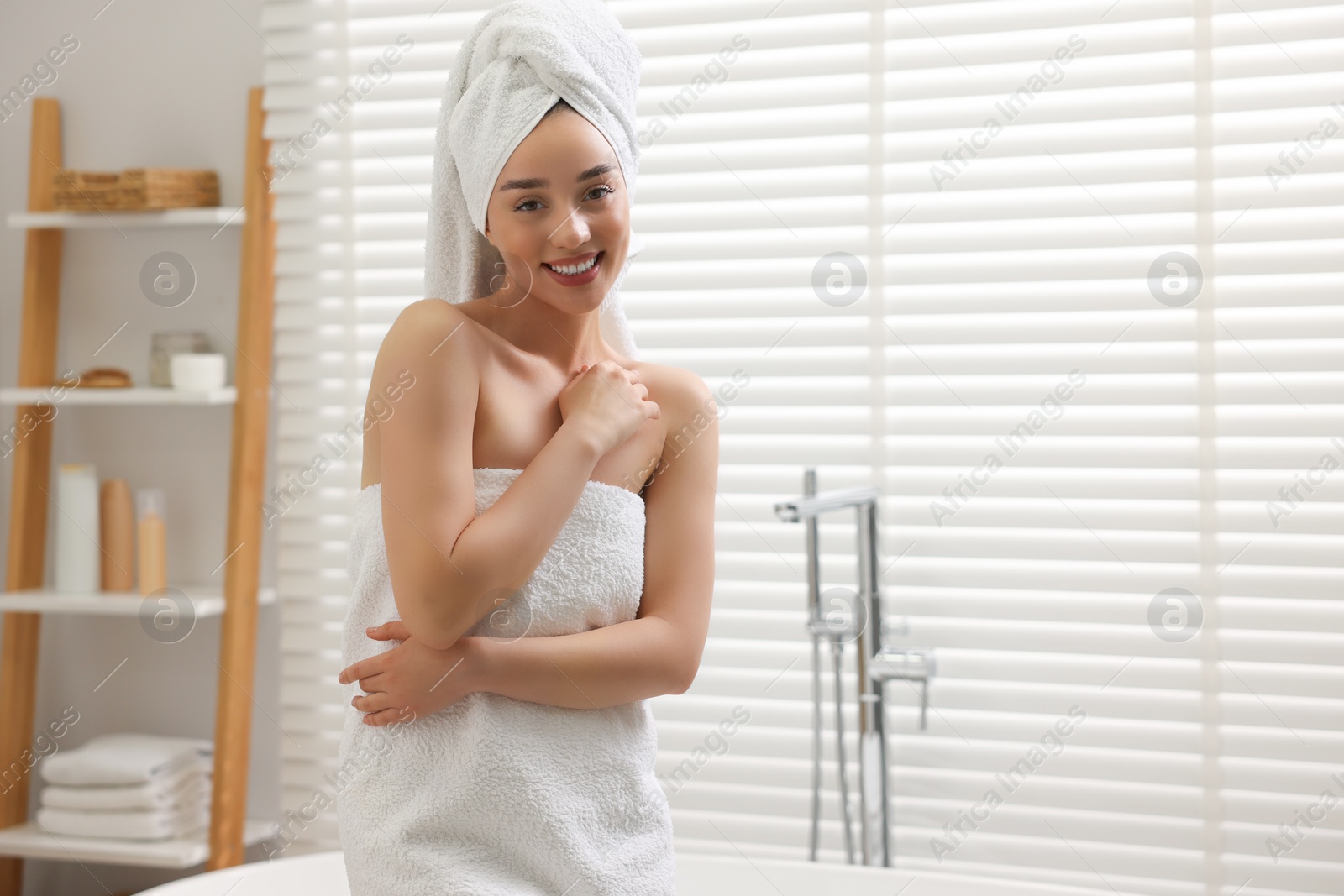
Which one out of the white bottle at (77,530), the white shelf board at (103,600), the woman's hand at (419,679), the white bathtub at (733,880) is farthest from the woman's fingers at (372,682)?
the white bottle at (77,530)

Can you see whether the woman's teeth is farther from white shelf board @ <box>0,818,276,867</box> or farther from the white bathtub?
white shelf board @ <box>0,818,276,867</box>

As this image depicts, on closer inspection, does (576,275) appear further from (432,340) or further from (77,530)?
(77,530)

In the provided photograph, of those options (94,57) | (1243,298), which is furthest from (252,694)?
(1243,298)

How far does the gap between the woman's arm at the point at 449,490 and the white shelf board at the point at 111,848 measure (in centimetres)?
139

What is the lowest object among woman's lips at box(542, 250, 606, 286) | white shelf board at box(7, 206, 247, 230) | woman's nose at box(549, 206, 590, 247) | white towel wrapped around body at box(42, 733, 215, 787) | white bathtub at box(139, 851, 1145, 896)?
white bathtub at box(139, 851, 1145, 896)

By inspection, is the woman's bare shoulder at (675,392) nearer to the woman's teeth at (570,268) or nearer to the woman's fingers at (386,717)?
the woman's teeth at (570,268)

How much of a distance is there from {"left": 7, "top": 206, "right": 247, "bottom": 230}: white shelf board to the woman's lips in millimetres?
1309

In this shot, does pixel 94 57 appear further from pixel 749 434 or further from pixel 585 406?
pixel 585 406

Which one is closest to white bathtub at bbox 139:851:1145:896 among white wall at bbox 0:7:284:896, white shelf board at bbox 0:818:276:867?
white shelf board at bbox 0:818:276:867

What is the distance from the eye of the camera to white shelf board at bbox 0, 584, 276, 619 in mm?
1909

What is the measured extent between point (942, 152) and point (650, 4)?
22.4 inches

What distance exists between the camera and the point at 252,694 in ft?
6.64

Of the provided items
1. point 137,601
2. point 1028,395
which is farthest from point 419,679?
point 137,601

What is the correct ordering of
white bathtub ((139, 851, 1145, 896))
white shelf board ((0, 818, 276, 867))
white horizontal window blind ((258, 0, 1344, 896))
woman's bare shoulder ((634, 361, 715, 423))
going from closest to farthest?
woman's bare shoulder ((634, 361, 715, 423)) < white bathtub ((139, 851, 1145, 896)) < white horizontal window blind ((258, 0, 1344, 896)) < white shelf board ((0, 818, 276, 867))
